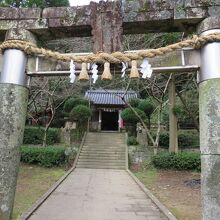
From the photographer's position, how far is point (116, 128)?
37125mm

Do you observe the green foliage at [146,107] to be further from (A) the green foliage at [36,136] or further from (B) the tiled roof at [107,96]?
(B) the tiled roof at [107,96]

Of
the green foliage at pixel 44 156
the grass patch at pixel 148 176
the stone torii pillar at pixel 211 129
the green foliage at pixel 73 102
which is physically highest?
the green foliage at pixel 73 102

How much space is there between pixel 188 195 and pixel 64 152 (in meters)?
10.3

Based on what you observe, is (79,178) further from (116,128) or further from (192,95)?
(116,128)

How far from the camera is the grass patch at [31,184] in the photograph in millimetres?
8789

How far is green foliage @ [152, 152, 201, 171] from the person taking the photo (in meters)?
17.4

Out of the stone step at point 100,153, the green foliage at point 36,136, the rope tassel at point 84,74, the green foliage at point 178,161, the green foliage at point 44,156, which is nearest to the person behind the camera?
the rope tassel at point 84,74

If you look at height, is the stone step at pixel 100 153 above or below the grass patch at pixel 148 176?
above

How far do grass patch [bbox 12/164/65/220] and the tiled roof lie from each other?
1609cm

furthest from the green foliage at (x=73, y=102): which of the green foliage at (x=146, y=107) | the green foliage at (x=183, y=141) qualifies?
the green foliage at (x=183, y=141)

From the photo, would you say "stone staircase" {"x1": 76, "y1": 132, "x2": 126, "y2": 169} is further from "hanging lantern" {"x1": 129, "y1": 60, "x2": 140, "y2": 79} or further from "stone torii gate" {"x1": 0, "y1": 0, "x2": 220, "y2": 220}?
"hanging lantern" {"x1": 129, "y1": 60, "x2": 140, "y2": 79}

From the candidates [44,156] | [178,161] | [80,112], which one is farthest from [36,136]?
[178,161]

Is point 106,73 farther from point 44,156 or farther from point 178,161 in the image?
point 44,156

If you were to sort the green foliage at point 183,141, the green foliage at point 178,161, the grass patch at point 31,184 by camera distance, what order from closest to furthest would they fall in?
the grass patch at point 31,184 < the green foliage at point 178,161 < the green foliage at point 183,141
